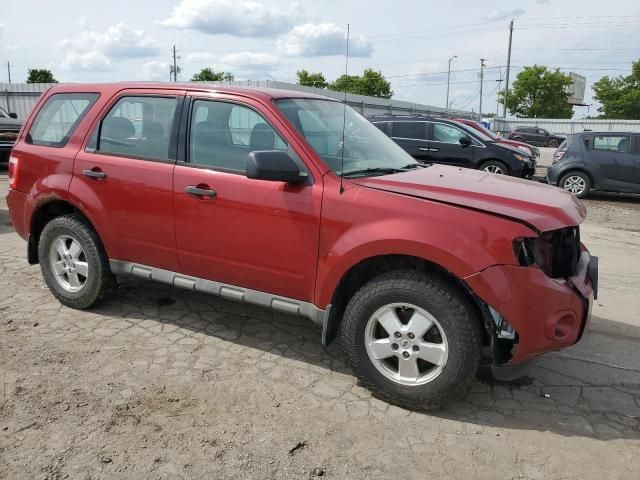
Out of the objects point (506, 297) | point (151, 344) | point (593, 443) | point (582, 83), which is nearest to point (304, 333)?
point (151, 344)

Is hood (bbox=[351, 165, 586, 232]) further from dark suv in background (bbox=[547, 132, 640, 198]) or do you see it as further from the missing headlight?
dark suv in background (bbox=[547, 132, 640, 198])

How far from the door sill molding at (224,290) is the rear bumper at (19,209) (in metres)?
1.01

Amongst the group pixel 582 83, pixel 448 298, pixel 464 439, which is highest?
pixel 582 83

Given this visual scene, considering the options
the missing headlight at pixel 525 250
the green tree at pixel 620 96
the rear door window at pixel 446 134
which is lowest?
the missing headlight at pixel 525 250

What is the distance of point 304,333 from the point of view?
4.25m

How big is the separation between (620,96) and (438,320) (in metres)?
70.1

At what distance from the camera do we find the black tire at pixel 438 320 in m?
2.95

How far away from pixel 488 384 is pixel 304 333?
1.43m

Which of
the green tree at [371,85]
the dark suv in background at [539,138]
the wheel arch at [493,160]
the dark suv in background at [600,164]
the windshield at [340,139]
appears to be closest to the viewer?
the windshield at [340,139]

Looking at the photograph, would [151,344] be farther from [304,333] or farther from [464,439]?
[464,439]

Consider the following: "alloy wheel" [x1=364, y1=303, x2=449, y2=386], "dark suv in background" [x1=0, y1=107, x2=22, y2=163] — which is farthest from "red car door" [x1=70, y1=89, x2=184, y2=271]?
"dark suv in background" [x1=0, y1=107, x2=22, y2=163]

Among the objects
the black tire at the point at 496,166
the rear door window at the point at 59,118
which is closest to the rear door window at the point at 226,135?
the rear door window at the point at 59,118

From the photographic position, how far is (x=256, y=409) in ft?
→ 10.3

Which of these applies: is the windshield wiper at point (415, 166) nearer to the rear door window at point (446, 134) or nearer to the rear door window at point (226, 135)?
the rear door window at point (226, 135)
